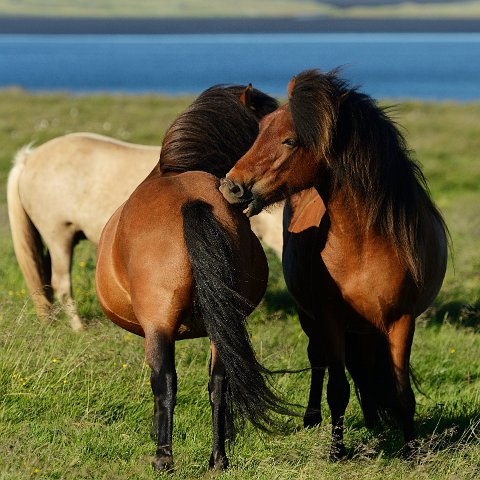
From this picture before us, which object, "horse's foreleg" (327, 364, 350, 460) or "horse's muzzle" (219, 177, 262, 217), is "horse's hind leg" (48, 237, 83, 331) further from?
"horse's muzzle" (219, 177, 262, 217)

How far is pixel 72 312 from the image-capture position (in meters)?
6.04

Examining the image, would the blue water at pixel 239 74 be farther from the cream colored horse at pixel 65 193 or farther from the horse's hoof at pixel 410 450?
the horse's hoof at pixel 410 450

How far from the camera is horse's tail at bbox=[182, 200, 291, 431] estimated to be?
3.87 m

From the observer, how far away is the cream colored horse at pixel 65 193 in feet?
25.5

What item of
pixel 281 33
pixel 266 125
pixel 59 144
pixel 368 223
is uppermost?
pixel 266 125

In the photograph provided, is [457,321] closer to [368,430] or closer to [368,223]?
[368,430]

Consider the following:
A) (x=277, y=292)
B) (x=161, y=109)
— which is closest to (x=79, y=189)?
(x=277, y=292)

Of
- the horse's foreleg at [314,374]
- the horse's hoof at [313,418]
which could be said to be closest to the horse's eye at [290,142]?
the horse's foreleg at [314,374]

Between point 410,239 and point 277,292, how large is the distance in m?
3.84

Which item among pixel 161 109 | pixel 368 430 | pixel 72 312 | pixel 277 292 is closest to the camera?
pixel 368 430

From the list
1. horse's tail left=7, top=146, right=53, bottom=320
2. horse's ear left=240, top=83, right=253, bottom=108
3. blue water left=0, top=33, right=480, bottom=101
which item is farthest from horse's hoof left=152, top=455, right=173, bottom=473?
blue water left=0, top=33, right=480, bottom=101

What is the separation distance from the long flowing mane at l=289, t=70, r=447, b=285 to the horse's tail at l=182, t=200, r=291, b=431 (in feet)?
2.14

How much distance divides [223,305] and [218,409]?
1.70 feet

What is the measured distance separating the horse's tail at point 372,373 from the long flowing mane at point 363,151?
854 mm
